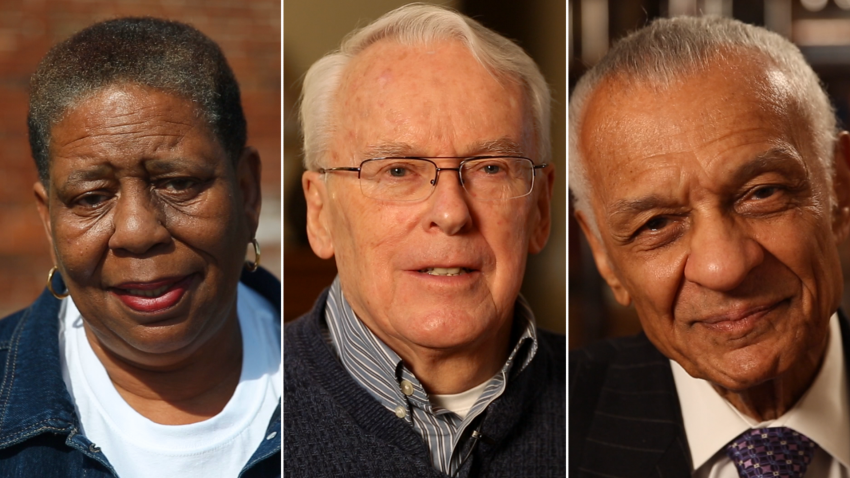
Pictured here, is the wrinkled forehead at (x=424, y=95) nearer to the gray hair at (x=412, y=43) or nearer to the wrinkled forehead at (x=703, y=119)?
the gray hair at (x=412, y=43)

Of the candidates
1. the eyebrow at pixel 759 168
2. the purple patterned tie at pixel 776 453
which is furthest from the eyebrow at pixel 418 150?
the purple patterned tie at pixel 776 453

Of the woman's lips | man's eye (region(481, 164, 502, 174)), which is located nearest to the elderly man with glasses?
man's eye (region(481, 164, 502, 174))

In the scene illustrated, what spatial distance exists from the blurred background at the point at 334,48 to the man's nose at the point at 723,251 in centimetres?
39

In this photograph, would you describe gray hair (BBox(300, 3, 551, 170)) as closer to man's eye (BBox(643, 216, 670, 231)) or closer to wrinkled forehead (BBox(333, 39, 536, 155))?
wrinkled forehead (BBox(333, 39, 536, 155))

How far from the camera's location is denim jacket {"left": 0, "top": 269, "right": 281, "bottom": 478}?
221cm

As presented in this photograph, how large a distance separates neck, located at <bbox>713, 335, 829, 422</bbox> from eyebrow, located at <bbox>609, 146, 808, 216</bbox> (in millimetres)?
503

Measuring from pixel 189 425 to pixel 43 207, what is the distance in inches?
28.3

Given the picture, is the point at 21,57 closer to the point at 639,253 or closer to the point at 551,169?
the point at 551,169

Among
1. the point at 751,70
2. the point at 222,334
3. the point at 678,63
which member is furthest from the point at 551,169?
the point at 222,334

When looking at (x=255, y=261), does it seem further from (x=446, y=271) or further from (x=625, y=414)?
(x=625, y=414)

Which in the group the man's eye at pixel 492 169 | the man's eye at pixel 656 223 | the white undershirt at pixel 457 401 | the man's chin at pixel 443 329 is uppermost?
the man's eye at pixel 492 169

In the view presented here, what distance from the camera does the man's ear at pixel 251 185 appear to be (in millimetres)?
2289

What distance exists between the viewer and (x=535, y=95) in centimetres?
226

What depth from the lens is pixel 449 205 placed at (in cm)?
211
